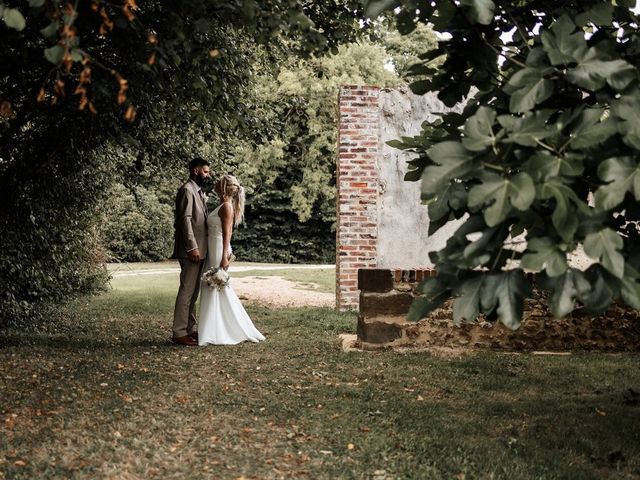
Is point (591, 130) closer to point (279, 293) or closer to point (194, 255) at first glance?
point (194, 255)

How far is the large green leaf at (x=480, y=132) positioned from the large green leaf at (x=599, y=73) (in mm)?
376

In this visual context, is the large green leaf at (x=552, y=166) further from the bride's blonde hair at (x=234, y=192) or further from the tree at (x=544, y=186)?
the bride's blonde hair at (x=234, y=192)

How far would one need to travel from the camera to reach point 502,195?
231 centimetres

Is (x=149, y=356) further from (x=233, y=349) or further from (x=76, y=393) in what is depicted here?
(x=76, y=393)

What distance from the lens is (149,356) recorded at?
23.4 feet

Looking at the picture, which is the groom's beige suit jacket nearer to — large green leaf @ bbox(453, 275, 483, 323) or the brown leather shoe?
the brown leather shoe

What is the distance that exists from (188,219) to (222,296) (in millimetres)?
1011

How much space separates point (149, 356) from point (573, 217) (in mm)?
5596

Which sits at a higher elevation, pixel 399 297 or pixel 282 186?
pixel 282 186

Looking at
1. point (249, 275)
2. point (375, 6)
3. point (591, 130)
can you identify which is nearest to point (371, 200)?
point (375, 6)

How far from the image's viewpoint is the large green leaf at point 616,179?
240 cm

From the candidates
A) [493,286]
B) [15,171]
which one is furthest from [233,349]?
[493,286]

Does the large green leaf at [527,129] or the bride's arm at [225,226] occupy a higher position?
the large green leaf at [527,129]

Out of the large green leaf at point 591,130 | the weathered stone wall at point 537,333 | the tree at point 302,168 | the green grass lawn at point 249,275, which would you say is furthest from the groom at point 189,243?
the tree at point 302,168
